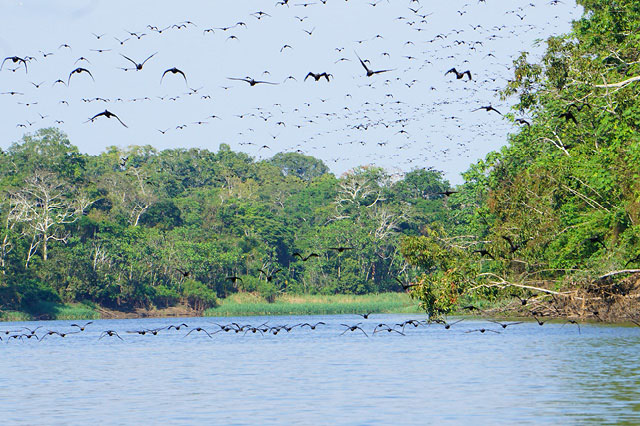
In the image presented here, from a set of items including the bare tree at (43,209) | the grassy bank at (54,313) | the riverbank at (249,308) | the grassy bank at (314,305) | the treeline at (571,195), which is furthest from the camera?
the bare tree at (43,209)

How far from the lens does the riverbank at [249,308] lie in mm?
89062

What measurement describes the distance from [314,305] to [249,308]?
6265 millimetres

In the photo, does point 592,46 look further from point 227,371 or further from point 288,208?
point 288,208

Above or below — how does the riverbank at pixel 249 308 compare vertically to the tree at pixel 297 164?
below

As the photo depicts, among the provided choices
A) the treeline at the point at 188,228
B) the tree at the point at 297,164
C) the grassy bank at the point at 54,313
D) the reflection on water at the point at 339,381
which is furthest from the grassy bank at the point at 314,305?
the tree at the point at 297,164

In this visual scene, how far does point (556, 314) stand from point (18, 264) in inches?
2236

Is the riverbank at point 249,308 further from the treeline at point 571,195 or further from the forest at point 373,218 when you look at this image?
the treeline at point 571,195

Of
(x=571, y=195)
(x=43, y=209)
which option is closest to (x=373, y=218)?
(x=43, y=209)

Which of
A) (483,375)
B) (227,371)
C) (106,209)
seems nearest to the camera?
(483,375)

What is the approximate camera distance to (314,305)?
314 ft

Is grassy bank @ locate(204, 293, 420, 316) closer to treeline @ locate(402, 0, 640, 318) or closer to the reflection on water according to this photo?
treeline @ locate(402, 0, 640, 318)

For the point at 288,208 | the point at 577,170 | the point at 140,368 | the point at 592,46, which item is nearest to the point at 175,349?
the point at 140,368

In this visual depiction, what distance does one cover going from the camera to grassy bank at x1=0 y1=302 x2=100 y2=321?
87000mm

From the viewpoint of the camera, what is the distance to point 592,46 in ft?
159
